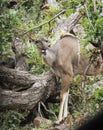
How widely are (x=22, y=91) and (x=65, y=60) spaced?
120cm

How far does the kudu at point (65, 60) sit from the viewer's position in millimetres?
7266

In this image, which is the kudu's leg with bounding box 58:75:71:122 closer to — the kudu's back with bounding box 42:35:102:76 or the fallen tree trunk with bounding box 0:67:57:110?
the kudu's back with bounding box 42:35:102:76

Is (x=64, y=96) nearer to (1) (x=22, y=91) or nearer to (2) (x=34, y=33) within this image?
(1) (x=22, y=91)

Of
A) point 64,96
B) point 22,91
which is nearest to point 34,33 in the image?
point 22,91

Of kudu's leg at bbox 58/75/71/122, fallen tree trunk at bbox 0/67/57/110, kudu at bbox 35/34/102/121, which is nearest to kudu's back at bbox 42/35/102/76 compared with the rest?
kudu at bbox 35/34/102/121

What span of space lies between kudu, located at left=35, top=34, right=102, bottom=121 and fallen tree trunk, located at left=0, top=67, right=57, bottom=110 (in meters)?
0.46

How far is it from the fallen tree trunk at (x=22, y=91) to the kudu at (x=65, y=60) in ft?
1.50

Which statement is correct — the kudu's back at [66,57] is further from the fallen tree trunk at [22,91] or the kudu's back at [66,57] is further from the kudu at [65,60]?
the fallen tree trunk at [22,91]

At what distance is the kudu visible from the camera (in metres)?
7.27

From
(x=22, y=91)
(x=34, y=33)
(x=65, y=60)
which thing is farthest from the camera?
(x=65, y=60)

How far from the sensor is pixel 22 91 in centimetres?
677

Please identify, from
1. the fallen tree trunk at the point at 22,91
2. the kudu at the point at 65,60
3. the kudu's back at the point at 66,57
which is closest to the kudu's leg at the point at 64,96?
the kudu at the point at 65,60

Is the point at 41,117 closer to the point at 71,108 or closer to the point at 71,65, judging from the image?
the point at 71,108

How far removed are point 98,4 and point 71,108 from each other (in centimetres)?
436
